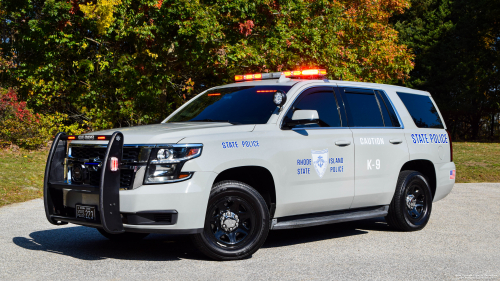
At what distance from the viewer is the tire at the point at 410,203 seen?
316 inches

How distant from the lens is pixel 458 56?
146 feet

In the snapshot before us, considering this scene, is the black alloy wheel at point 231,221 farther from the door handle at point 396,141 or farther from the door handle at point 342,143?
the door handle at point 396,141

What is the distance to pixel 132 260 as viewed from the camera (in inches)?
244

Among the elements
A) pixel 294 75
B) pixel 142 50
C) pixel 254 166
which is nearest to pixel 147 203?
pixel 254 166

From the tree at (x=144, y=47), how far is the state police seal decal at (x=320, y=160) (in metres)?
9.67

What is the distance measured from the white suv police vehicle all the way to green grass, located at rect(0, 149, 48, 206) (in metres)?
5.22

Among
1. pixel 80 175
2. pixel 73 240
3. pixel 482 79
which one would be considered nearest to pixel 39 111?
pixel 73 240

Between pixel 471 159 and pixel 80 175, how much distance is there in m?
17.6

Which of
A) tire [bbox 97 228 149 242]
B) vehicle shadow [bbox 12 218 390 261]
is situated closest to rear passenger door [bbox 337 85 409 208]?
vehicle shadow [bbox 12 218 390 261]

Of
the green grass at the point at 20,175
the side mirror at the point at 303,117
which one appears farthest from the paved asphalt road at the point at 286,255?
the green grass at the point at 20,175

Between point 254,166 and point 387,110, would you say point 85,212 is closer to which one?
point 254,166

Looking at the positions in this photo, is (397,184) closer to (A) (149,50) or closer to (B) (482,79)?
(A) (149,50)

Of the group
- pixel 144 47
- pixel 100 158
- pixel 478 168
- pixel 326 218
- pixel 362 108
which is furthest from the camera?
pixel 478 168

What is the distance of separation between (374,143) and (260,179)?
180 centimetres
